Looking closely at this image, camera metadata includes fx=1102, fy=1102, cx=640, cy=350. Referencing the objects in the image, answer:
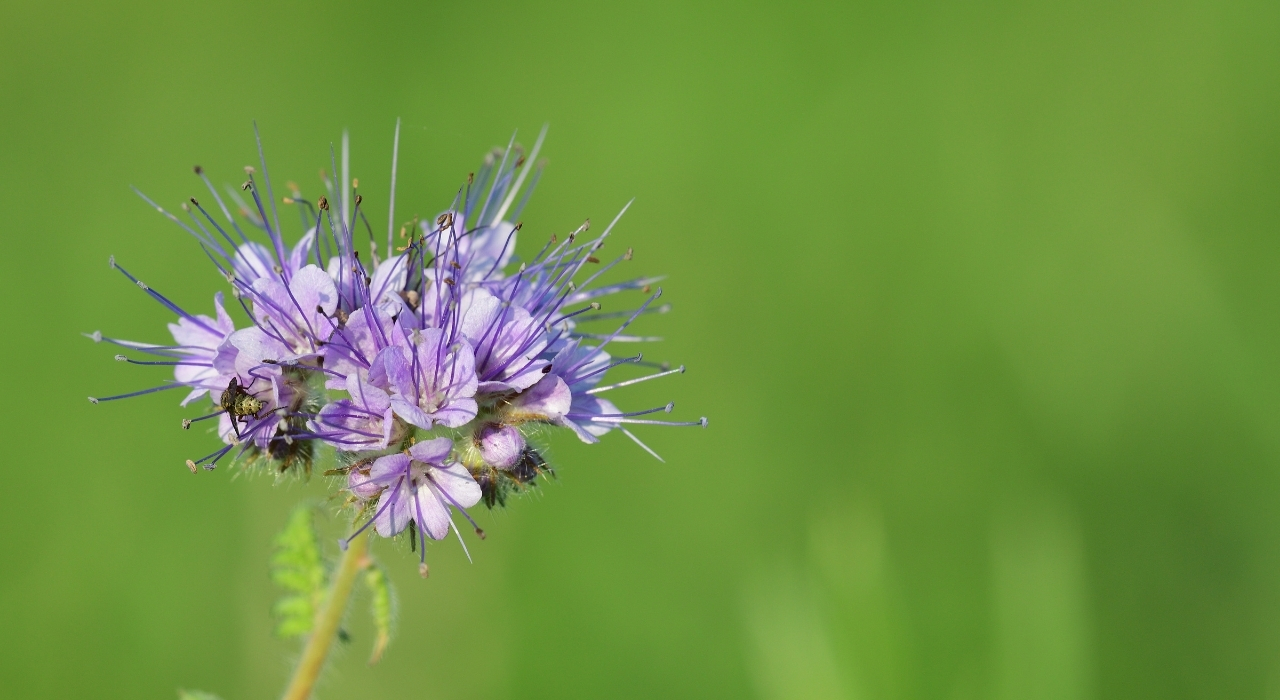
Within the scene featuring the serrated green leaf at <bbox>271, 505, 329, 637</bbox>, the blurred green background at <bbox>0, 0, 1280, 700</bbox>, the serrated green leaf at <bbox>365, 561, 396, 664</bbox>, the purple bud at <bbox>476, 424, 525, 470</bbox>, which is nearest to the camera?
the purple bud at <bbox>476, 424, 525, 470</bbox>

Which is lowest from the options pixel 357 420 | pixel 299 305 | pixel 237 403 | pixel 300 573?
pixel 300 573

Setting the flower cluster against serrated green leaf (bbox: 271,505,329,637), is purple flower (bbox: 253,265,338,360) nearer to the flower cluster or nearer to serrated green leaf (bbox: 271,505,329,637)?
the flower cluster

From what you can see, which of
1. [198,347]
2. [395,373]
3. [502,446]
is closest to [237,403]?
[198,347]

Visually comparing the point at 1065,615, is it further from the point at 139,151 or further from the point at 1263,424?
the point at 139,151

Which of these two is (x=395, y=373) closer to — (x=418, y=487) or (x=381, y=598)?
(x=418, y=487)

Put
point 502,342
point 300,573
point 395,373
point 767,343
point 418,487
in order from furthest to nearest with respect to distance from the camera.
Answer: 1. point 767,343
2. point 300,573
3. point 502,342
4. point 418,487
5. point 395,373

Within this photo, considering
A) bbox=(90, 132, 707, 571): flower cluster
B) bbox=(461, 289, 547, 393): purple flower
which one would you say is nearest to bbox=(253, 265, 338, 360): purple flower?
bbox=(90, 132, 707, 571): flower cluster
